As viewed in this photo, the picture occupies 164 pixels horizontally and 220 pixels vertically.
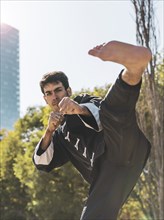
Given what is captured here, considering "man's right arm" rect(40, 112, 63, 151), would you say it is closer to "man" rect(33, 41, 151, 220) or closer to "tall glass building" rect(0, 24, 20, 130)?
"man" rect(33, 41, 151, 220)

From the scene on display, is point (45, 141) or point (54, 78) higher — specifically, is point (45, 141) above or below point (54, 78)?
below

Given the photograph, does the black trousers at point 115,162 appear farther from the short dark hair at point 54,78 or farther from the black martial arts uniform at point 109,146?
the short dark hair at point 54,78

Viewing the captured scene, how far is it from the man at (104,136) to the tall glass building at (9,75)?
8463 centimetres

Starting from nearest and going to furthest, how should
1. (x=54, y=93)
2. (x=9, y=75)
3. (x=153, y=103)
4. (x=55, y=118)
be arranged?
(x=55, y=118)
(x=54, y=93)
(x=153, y=103)
(x=9, y=75)

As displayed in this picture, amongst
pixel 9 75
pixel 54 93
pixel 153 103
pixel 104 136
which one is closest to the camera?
pixel 104 136

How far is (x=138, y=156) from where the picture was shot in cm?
213

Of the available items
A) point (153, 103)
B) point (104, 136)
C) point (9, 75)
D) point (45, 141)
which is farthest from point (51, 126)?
point (9, 75)

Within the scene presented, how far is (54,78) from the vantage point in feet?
8.09

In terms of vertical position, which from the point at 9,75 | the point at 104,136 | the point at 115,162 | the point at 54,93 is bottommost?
the point at 9,75

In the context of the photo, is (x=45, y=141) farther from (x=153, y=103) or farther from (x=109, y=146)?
(x=153, y=103)

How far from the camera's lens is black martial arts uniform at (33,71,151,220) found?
73.9 inches

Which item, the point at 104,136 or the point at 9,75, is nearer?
the point at 104,136

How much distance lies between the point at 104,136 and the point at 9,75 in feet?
289

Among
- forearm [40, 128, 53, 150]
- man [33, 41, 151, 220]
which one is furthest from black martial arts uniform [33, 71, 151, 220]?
forearm [40, 128, 53, 150]
